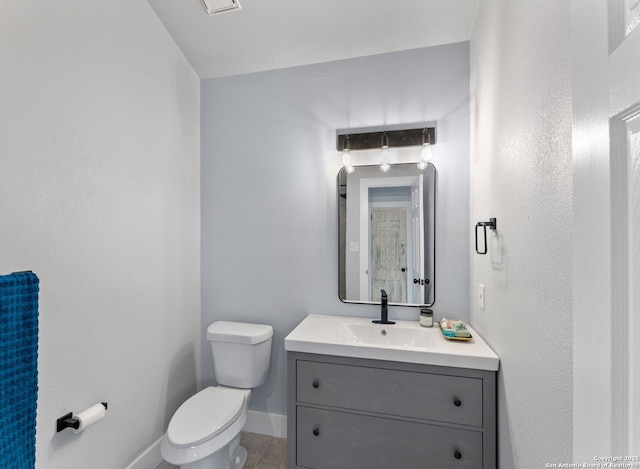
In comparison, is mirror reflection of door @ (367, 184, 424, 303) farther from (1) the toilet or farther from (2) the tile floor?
(2) the tile floor

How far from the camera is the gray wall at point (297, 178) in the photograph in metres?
1.79

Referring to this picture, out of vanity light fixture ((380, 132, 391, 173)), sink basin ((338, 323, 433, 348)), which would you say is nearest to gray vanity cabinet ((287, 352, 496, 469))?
sink basin ((338, 323, 433, 348))

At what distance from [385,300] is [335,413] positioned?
26.4 inches

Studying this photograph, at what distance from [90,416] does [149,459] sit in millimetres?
650

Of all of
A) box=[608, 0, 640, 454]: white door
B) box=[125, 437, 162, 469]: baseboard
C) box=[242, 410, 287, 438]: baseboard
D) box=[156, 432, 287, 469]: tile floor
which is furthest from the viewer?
box=[242, 410, 287, 438]: baseboard

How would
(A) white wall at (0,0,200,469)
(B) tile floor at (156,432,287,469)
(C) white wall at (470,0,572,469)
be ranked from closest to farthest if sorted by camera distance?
1. (C) white wall at (470,0,572,469)
2. (A) white wall at (0,0,200,469)
3. (B) tile floor at (156,432,287,469)

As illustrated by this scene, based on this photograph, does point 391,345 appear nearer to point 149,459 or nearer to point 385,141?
point 385,141

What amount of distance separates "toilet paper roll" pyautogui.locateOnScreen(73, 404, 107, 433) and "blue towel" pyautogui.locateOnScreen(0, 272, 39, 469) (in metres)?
0.19

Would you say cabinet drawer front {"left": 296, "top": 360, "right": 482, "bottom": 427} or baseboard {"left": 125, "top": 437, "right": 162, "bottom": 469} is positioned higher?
cabinet drawer front {"left": 296, "top": 360, "right": 482, "bottom": 427}

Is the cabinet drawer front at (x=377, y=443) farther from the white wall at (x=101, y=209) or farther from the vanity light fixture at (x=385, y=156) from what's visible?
the vanity light fixture at (x=385, y=156)

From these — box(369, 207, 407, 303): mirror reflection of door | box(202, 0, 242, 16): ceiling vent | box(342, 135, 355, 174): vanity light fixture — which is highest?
box(202, 0, 242, 16): ceiling vent

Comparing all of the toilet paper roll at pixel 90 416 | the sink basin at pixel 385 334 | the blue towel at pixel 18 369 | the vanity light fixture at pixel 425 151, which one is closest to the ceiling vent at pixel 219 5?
the vanity light fixture at pixel 425 151

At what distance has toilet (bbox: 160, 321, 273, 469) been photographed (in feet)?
4.49

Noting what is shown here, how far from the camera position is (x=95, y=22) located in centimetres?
139
